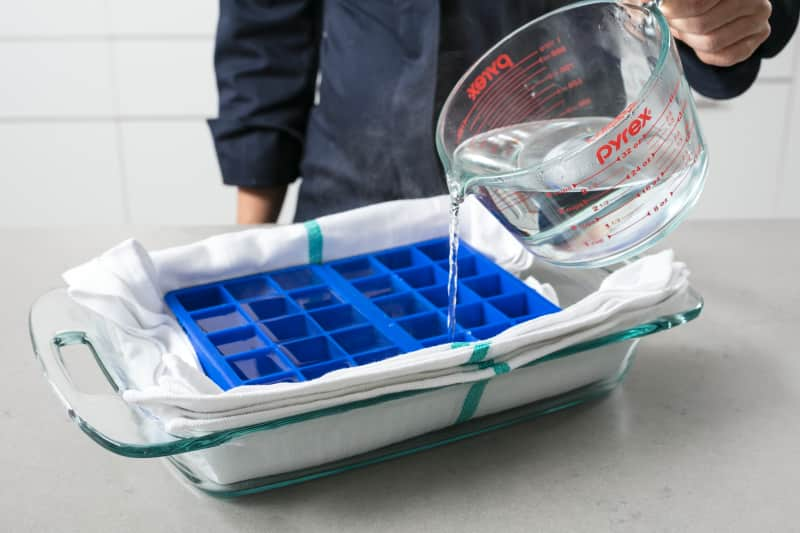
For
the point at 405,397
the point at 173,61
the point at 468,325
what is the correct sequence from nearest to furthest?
the point at 405,397, the point at 468,325, the point at 173,61

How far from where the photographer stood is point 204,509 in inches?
21.1

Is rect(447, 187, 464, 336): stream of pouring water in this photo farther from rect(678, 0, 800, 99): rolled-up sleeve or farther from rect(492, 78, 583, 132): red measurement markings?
rect(678, 0, 800, 99): rolled-up sleeve

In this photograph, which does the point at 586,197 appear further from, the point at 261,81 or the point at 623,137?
the point at 261,81

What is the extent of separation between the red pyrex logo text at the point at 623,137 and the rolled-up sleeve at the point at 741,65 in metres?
0.35

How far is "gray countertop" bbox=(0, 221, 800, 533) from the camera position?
1.73 feet

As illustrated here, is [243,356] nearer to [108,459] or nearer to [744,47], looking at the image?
[108,459]

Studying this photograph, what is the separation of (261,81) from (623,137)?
0.62m

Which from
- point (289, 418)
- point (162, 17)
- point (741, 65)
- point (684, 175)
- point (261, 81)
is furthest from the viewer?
point (162, 17)

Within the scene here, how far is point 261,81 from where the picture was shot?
3.52ft

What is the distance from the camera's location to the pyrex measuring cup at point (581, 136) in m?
0.55

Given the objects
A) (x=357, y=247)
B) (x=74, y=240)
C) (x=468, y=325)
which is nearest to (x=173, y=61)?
(x=74, y=240)

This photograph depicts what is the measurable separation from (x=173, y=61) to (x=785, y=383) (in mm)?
1540

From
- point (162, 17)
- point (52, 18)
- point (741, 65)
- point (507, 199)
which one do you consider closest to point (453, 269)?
point (507, 199)

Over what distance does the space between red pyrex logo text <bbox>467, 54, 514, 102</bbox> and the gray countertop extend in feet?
0.74
